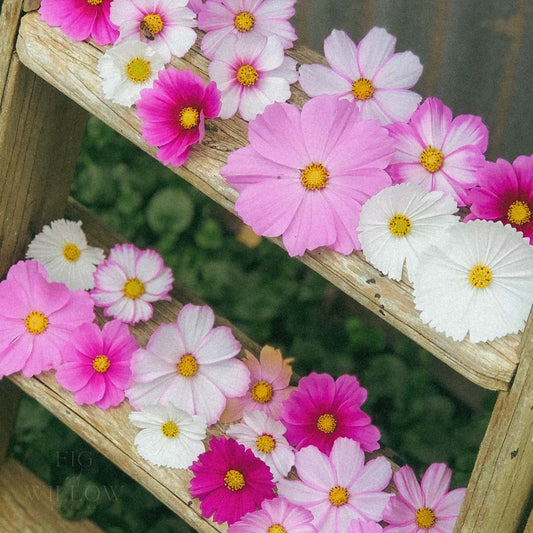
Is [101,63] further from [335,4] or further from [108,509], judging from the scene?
[108,509]

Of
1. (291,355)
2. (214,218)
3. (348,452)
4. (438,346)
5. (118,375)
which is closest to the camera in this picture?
(438,346)

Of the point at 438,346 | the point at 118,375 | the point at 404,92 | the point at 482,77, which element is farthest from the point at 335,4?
the point at 438,346

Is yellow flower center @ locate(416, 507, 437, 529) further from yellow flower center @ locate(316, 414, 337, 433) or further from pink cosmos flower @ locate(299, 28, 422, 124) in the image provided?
pink cosmos flower @ locate(299, 28, 422, 124)

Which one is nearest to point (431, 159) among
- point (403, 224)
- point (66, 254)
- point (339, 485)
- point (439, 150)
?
point (439, 150)

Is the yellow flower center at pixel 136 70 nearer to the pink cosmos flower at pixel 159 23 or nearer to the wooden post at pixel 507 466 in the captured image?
the pink cosmos flower at pixel 159 23

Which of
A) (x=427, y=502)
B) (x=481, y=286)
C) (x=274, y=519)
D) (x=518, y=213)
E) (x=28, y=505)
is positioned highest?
(x=518, y=213)

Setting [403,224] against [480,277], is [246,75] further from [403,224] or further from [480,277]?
[480,277]
